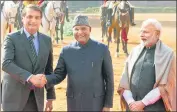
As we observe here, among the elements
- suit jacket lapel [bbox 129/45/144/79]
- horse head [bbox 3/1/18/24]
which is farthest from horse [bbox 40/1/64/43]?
suit jacket lapel [bbox 129/45/144/79]

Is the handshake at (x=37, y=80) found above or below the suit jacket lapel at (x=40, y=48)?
below

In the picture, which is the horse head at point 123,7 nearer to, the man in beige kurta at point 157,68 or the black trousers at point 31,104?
the man in beige kurta at point 157,68

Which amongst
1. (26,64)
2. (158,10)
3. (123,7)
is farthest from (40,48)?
(158,10)

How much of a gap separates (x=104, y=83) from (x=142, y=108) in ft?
1.33

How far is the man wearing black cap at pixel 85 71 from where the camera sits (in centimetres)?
329

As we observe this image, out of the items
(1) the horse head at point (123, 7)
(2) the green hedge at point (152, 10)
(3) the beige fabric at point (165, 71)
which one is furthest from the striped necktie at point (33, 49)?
(2) the green hedge at point (152, 10)

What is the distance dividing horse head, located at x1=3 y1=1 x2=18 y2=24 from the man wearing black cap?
9.87 metres

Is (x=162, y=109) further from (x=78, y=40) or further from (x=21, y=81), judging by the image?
(x=21, y=81)

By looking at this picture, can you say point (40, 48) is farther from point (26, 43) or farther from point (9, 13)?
point (9, 13)

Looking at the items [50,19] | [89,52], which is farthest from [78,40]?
[50,19]

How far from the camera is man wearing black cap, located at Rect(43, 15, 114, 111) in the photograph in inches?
130

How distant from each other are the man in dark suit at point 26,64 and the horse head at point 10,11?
9.86m

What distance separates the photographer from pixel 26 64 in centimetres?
316

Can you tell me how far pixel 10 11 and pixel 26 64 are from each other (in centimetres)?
1009
